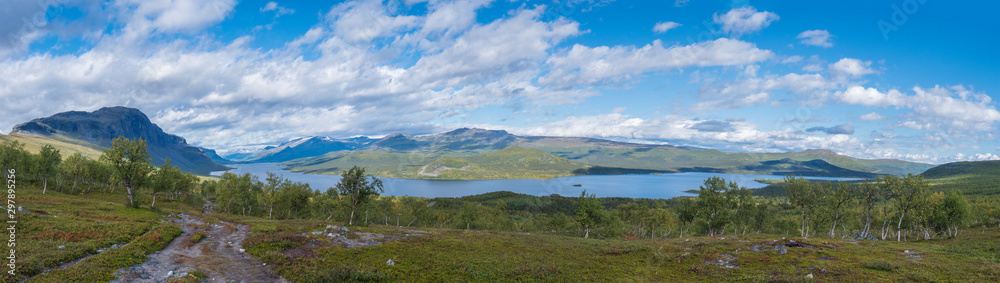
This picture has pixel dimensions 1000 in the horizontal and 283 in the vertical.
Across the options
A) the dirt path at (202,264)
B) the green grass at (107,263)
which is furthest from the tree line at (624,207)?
the green grass at (107,263)

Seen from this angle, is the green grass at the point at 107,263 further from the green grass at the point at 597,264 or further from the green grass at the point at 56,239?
the green grass at the point at 597,264

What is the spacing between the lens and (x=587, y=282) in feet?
73.7

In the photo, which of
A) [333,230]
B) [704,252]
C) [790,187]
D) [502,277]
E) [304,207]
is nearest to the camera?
[502,277]

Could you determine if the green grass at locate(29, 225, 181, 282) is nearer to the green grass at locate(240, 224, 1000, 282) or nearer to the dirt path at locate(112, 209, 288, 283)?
the dirt path at locate(112, 209, 288, 283)

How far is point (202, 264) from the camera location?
23062 mm

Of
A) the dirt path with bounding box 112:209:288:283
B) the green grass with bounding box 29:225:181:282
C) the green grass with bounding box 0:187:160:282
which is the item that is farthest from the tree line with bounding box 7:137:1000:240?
the green grass with bounding box 29:225:181:282

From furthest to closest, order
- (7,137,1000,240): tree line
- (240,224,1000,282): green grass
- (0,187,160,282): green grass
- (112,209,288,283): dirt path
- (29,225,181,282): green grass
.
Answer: (7,137,1000,240): tree line < (240,224,1000,282): green grass < (112,209,288,283): dirt path < (0,187,160,282): green grass < (29,225,181,282): green grass

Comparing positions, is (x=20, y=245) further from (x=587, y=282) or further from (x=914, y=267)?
(x=914, y=267)

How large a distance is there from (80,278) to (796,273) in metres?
42.9

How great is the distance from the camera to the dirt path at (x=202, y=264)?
65.4 ft

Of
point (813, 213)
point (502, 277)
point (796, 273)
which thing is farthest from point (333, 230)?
point (813, 213)

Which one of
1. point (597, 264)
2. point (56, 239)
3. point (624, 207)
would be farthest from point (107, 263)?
point (624, 207)

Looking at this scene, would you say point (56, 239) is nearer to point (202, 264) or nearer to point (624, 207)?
point (202, 264)

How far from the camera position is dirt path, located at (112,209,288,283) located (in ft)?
65.4
